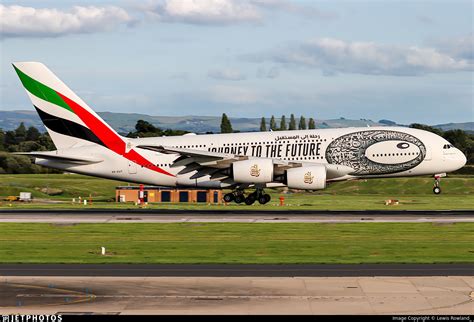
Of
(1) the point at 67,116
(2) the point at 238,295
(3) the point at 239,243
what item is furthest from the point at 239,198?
(2) the point at 238,295

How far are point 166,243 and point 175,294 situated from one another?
13.6 m

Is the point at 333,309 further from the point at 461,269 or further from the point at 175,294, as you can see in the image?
the point at 461,269

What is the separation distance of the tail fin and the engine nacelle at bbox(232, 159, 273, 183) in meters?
9.30

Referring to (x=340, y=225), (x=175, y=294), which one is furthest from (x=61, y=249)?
(x=340, y=225)

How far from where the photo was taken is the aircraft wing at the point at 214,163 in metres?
56.6

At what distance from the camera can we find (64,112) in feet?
196

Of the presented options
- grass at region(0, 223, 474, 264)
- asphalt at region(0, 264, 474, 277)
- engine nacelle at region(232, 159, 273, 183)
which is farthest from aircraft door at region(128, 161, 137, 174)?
asphalt at region(0, 264, 474, 277)

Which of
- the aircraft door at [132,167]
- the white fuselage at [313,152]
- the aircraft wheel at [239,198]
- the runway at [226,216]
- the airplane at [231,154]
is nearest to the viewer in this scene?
the runway at [226,216]

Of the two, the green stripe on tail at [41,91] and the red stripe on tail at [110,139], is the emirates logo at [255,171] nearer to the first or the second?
the red stripe on tail at [110,139]

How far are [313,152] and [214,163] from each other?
23.8ft

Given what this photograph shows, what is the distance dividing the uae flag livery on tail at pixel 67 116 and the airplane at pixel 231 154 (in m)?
0.07

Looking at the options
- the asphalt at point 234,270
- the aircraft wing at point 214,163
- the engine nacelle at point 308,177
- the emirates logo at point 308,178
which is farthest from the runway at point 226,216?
the asphalt at point 234,270
